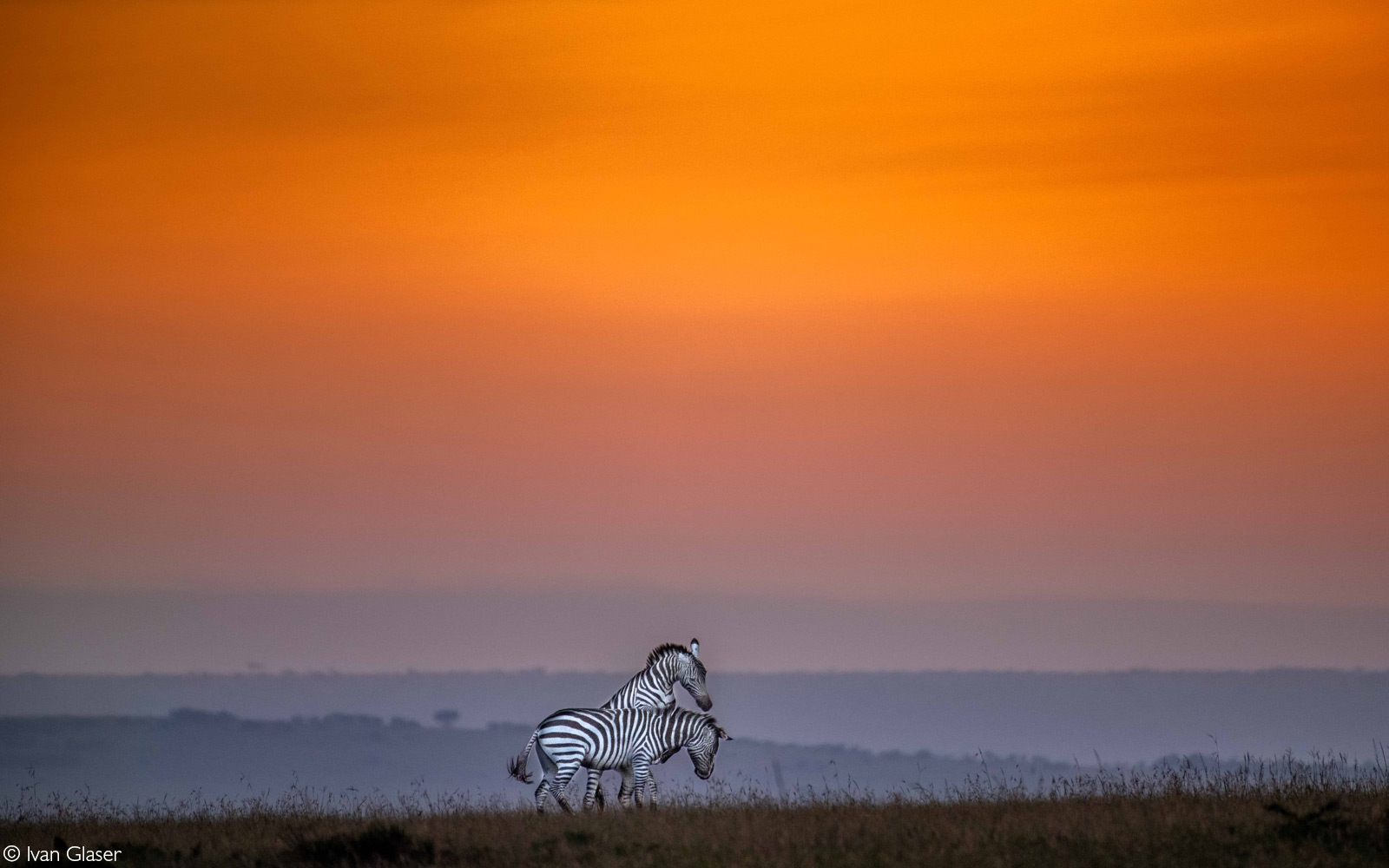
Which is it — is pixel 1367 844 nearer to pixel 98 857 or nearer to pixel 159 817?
pixel 98 857

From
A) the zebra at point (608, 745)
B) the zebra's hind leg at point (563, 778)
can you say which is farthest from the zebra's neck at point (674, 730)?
the zebra's hind leg at point (563, 778)

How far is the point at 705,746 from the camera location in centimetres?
2244

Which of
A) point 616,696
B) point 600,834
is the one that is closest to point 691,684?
point 616,696

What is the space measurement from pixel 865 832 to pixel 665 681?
6.62 meters

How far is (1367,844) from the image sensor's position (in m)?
15.2

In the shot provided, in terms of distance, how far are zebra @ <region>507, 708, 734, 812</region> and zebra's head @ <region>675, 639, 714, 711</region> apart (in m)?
0.62

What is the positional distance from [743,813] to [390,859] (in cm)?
484

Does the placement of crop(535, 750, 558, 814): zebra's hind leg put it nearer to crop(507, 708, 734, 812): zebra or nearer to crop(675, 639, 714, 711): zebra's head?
crop(507, 708, 734, 812): zebra

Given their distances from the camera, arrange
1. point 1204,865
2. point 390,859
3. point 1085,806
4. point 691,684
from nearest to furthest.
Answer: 1. point 1204,865
2. point 390,859
3. point 1085,806
4. point 691,684

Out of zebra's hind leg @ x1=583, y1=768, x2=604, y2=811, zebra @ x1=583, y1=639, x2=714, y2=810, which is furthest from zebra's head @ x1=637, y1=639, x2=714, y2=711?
zebra's hind leg @ x1=583, y1=768, x2=604, y2=811

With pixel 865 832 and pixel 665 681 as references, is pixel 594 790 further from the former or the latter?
pixel 865 832

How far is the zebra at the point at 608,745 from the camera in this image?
69.8ft

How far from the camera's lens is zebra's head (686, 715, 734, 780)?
22391mm

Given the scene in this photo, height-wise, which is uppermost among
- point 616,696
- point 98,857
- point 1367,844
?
point 616,696
